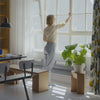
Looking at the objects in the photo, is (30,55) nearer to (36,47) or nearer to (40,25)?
(36,47)

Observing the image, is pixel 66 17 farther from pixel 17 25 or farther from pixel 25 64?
pixel 25 64

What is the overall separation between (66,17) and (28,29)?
115 centimetres

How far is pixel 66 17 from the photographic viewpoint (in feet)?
17.1

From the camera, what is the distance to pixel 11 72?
4914 mm

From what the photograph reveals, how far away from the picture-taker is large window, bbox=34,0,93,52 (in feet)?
15.9

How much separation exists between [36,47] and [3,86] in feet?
4.77

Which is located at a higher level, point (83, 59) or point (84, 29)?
point (84, 29)

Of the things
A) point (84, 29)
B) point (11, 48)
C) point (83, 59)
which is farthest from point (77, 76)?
point (11, 48)

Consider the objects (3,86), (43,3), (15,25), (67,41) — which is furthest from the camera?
(15,25)

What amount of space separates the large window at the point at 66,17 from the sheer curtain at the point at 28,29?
0.16 feet

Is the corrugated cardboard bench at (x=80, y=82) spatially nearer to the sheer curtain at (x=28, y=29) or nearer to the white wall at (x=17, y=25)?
the sheer curtain at (x=28, y=29)

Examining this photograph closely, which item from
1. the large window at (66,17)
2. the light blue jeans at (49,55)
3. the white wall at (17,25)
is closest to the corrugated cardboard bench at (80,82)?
the light blue jeans at (49,55)

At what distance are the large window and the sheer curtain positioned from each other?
5 centimetres

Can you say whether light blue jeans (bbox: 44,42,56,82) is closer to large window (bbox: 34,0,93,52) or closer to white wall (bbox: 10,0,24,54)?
large window (bbox: 34,0,93,52)
